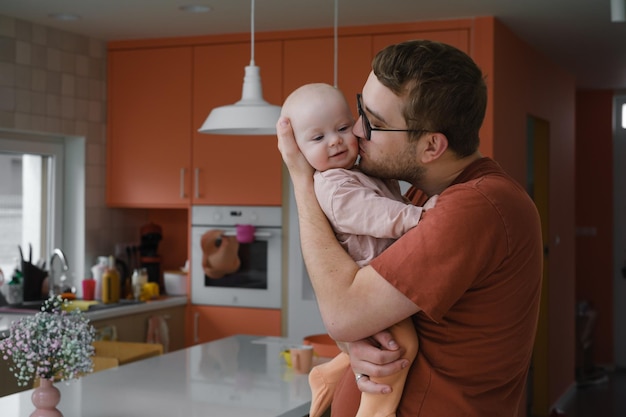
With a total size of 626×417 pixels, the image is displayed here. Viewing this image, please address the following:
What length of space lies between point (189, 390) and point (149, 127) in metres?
2.97

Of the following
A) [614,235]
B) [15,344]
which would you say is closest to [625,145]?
[614,235]

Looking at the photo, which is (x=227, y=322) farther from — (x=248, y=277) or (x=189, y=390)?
(x=189, y=390)

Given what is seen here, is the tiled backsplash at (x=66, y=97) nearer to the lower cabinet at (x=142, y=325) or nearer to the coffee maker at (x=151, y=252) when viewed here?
the coffee maker at (x=151, y=252)

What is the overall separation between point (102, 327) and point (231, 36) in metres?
1.89

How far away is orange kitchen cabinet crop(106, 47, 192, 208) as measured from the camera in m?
5.51

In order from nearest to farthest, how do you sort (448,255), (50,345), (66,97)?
(448,255) → (50,345) → (66,97)

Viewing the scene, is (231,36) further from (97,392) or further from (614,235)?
(614,235)

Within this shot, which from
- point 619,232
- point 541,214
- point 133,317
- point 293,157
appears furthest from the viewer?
point 619,232

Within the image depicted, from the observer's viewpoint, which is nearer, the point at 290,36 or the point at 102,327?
the point at 102,327

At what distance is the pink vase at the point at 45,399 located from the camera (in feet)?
7.73

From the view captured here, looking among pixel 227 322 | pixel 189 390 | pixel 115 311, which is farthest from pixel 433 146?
pixel 227 322

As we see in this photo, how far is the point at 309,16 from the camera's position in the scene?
4.83 meters

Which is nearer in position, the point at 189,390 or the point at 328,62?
the point at 189,390

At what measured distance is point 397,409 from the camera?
1.55 m
